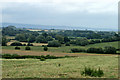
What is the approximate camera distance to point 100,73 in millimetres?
15523

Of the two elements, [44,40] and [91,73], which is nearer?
[91,73]

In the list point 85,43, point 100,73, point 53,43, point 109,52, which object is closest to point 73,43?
point 85,43

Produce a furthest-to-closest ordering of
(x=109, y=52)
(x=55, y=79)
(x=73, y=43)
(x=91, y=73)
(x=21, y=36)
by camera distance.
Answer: (x=21, y=36) < (x=73, y=43) < (x=109, y=52) < (x=91, y=73) < (x=55, y=79)

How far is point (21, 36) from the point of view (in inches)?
4567

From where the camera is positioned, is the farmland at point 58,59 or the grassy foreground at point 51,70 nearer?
the grassy foreground at point 51,70

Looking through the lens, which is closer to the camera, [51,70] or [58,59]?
[51,70]

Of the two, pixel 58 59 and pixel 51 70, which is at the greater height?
pixel 51 70

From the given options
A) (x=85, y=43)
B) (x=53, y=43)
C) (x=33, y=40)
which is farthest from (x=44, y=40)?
(x=85, y=43)

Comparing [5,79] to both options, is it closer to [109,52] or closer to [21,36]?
[109,52]

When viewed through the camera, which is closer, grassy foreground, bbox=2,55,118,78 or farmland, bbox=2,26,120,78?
grassy foreground, bbox=2,55,118,78

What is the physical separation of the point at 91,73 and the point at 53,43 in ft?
243

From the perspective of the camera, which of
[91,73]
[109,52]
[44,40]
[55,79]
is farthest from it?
[44,40]

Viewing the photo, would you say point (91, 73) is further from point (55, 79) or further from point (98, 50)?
point (98, 50)

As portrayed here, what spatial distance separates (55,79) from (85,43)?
265 feet
